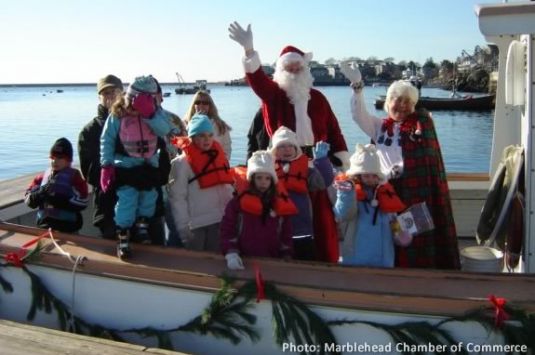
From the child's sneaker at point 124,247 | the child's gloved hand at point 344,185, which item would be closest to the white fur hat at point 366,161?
the child's gloved hand at point 344,185

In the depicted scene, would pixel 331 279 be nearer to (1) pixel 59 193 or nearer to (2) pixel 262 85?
(2) pixel 262 85

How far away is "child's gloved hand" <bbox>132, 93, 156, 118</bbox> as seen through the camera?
10.7ft

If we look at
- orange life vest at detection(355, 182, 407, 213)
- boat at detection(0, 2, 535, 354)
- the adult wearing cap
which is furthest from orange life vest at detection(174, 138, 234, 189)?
orange life vest at detection(355, 182, 407, 213)

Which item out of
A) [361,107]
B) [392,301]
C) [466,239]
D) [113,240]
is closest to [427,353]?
[392,301]

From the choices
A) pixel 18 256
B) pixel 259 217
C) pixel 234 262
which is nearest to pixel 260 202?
pixel 259 217

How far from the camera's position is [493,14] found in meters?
2.88

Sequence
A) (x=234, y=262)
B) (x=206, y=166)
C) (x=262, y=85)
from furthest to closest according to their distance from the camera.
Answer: (x=262, y=85) → (x=206, y=166) → (x=234, y=262)

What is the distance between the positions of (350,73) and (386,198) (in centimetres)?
92

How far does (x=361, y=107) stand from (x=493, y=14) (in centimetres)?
105

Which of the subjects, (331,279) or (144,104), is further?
(144,104)

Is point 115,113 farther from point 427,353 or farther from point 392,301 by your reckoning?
point 427,353

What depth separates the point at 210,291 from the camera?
9.75 ft

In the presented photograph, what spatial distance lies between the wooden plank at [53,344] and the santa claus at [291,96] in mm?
1678

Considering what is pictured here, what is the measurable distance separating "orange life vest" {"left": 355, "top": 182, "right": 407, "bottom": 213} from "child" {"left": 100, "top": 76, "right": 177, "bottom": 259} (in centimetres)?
116
